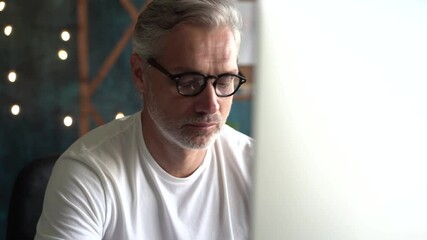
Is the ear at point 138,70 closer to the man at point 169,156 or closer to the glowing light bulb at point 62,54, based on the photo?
the man at point 169,156

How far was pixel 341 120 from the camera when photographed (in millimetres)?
318

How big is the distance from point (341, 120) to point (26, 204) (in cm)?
74

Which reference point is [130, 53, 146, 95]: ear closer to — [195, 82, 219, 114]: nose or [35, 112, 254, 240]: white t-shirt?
[35, 112, 254, 240]: white t-shirt

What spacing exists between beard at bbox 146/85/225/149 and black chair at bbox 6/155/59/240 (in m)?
0.22

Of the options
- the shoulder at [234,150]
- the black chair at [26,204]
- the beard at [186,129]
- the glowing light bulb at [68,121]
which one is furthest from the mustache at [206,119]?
the glowing light bulb at [68,121]

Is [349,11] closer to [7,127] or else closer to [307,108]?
[307,108]

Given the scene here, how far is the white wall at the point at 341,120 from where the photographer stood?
312mm

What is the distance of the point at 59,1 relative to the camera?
91.2 inches

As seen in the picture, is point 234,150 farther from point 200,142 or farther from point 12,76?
point 12,76

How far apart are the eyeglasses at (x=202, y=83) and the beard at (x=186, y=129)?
4cm

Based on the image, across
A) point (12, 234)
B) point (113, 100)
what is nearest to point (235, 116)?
point (113, 100)

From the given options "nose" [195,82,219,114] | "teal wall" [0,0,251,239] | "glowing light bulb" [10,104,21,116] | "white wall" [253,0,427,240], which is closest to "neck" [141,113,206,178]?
"nose" [195,82,219,114]

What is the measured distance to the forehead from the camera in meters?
0.88

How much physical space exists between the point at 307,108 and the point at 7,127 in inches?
87.4
